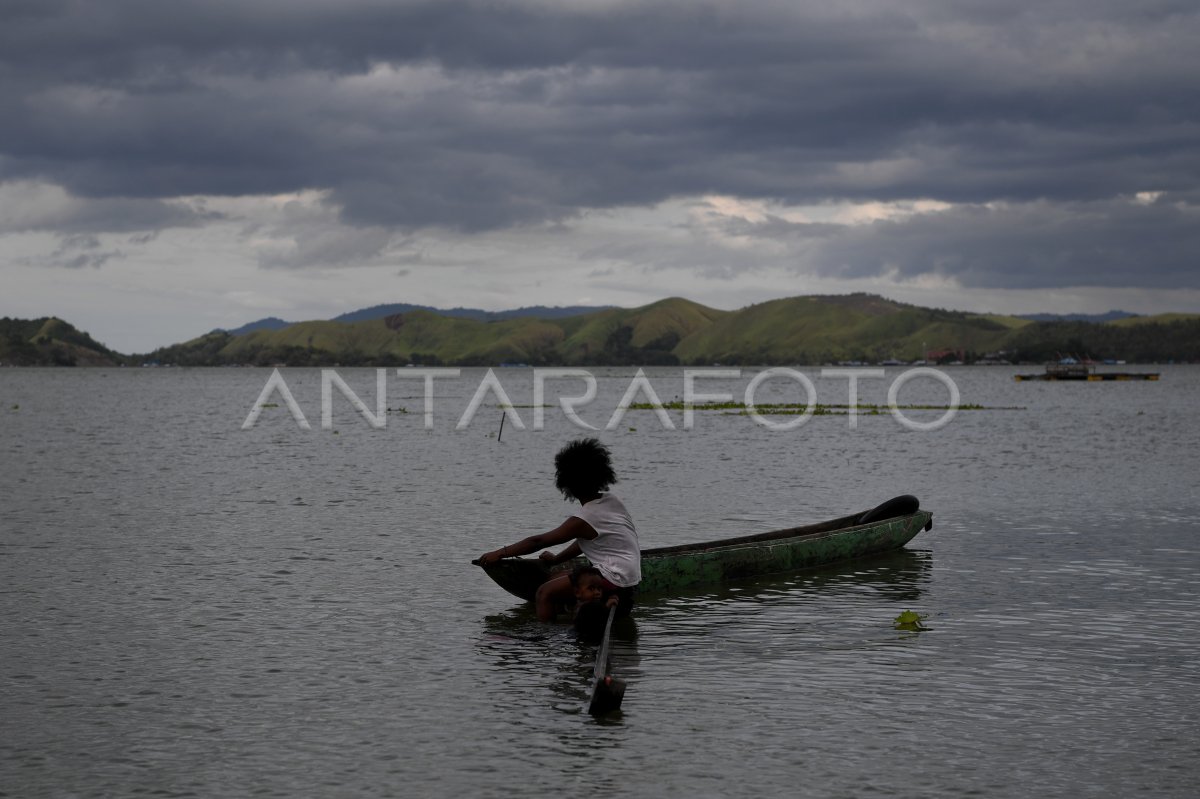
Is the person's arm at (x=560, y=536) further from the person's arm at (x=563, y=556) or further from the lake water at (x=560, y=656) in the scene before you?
the lake water at (x=560, y=656)

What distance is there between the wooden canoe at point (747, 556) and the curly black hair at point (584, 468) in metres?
2.20

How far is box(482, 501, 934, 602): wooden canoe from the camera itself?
59.5 feet

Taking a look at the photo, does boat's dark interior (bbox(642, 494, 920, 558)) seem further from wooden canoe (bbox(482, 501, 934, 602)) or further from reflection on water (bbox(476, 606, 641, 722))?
reflection on water (bbox(476, 606, 641, 722))

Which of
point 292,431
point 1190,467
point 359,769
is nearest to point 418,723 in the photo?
point 359,769

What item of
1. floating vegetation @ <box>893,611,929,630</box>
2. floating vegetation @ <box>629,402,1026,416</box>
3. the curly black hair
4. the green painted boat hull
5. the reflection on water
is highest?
the curly black hair

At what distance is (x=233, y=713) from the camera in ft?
41.3

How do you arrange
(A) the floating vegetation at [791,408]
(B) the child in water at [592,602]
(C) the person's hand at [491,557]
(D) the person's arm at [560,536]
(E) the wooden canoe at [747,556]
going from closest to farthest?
(B) the child in water at [592,602] → (D) the person's arm at [560,536] → (C) the person's hand at [491,557] → (E) the wooden canoe at [747,556] → (A) the floating vegetation at [791,408]

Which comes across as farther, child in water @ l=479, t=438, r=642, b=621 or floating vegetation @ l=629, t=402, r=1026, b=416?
floating vegetation @ l=629, t=402, r=1026, b=416

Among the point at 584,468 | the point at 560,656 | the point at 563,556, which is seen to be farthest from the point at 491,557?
the point at 560,656

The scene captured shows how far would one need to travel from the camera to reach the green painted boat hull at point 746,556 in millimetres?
18141

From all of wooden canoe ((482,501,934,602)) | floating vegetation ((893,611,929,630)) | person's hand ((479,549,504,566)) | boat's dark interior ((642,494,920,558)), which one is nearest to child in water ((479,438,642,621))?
person's hand ((479,549,504,566))

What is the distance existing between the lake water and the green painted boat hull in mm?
432

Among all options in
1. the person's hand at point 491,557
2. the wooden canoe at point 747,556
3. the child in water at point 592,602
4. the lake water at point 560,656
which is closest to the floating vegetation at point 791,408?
the lake water at point 560,656

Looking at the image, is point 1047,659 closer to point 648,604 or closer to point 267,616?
point 648,604
